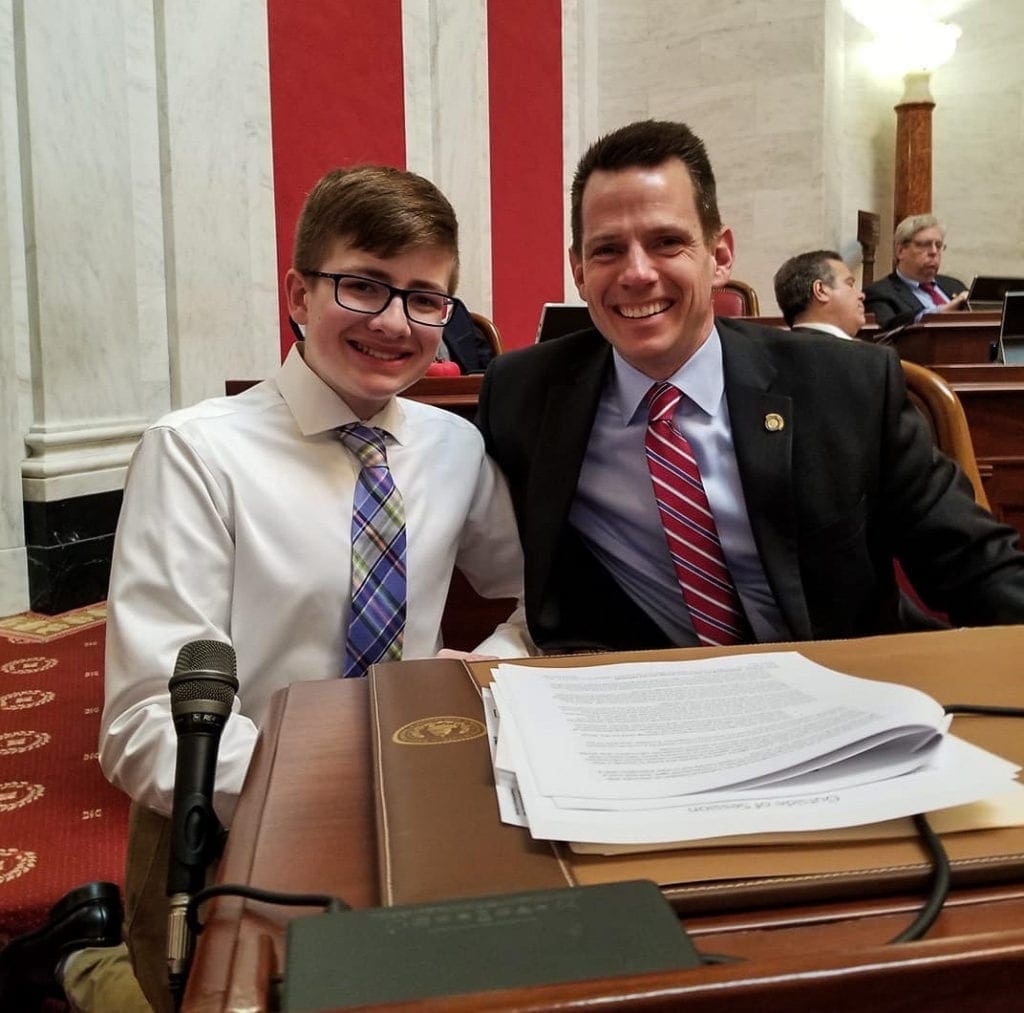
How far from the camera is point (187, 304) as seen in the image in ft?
12.4

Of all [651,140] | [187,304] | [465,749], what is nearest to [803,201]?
[187,304]

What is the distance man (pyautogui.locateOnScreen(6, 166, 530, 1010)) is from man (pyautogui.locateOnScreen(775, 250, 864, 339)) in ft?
10.2

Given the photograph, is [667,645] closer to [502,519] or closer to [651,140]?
[502,519]

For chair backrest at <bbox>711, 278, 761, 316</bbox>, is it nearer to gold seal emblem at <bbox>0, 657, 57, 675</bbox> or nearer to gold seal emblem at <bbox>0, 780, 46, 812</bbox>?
gold seal emblem at <bbox>0, 657, 57, 675</bbox>

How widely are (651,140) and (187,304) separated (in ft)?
8.57

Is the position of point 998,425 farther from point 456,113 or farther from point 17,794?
point 456,113

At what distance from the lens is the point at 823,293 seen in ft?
14.0

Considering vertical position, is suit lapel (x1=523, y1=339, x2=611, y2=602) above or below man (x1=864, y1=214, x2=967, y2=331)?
below

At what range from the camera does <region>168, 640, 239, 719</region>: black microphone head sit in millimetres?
687

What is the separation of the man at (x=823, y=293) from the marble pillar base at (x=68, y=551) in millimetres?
2829

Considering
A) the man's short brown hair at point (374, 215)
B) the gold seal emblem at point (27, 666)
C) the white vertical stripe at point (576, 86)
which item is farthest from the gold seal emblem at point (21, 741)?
the white vertical stripe at point (576, 86)

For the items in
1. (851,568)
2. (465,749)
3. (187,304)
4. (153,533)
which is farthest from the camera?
(187,304)

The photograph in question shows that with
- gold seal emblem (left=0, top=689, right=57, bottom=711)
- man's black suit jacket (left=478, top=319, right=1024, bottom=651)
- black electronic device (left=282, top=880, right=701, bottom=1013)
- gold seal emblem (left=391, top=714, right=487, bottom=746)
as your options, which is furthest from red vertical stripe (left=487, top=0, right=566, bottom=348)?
black electronic device (left=282, top=880, right=701, bottom=1013)

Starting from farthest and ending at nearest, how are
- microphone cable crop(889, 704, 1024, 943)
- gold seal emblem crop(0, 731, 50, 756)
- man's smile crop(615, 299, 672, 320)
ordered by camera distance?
1. gold seal emblem crop(0, 731, 50, 756)
2. man's smile crop(615, 299, 672, 320)
3. microphone cable crop(889, 704, 1024, 943)
